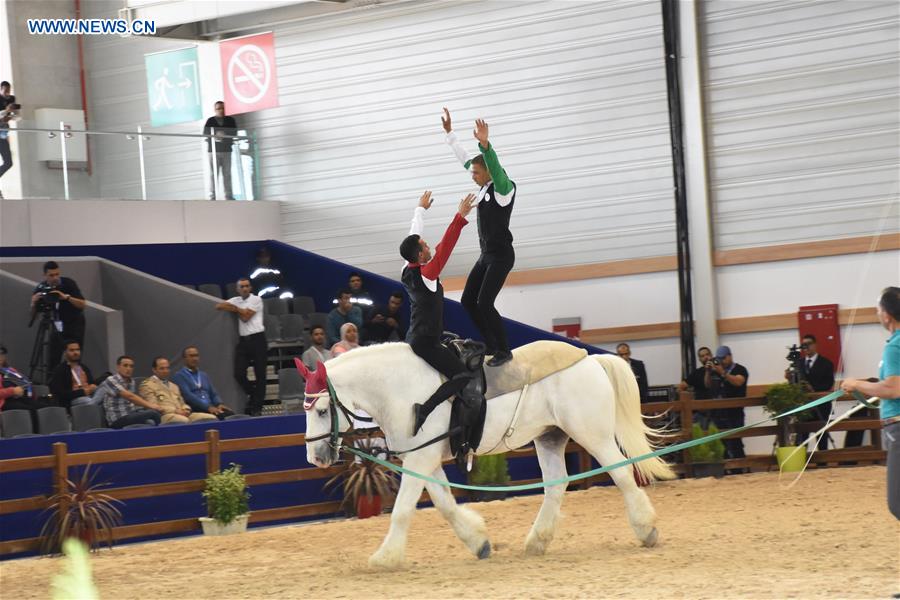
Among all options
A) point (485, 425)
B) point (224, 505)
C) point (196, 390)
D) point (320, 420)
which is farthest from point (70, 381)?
point (485, 425)

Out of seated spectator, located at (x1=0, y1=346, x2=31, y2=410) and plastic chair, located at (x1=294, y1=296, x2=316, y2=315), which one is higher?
plastic chair, located at (x1=294, y1=296, x2=316, y2=315)

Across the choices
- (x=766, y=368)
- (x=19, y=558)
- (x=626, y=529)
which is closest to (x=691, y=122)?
(x=766, y=368)

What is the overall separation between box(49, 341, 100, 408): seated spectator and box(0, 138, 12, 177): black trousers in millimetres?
3972

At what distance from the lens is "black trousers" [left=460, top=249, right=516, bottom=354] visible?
8.40 metres

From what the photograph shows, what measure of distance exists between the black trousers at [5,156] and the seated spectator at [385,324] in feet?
17.0

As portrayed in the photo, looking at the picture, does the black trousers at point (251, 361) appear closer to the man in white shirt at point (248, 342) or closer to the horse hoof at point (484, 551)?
the man in white shirt at point (248, 342)

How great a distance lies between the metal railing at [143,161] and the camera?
16078mm

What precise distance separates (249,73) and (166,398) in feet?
28.8

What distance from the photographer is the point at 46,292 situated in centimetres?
1397

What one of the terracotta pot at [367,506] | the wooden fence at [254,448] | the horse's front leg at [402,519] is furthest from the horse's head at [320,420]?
the terracotta pot at [367,506]

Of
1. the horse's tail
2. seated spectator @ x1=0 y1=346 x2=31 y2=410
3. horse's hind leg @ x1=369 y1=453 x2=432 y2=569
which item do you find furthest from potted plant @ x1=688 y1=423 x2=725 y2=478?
seated spectator @ x1=0 y1=346 x2=31 y2=410

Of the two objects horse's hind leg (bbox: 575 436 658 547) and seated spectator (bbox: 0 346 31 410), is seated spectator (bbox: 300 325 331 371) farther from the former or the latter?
horse's hind leg (bbox: 575 436 658 547)

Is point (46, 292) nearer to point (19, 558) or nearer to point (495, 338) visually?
point (19, 558)

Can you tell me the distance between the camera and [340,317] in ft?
51.2
